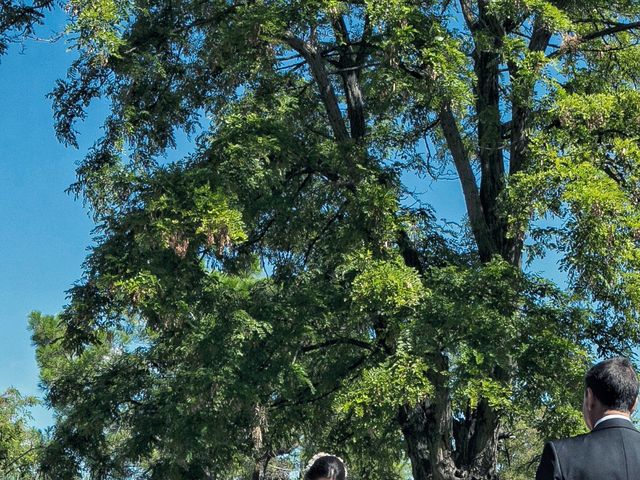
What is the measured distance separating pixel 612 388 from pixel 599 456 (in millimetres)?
224

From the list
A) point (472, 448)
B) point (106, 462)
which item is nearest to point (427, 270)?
point (472, 448)

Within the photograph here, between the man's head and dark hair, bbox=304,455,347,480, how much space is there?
4.05 ft

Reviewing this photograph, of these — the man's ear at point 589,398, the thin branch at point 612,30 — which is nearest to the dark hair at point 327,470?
the man's ear at point 589,398

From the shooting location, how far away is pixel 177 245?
12156 millimetres

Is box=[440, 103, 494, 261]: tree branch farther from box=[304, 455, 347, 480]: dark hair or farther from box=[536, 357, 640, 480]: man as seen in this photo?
box=[536, 357, 640, 480]: man

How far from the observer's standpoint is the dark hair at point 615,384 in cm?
335

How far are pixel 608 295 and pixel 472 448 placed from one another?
3225mm

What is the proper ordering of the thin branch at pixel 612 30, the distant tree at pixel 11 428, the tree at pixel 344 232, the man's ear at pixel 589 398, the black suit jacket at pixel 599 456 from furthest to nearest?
the distant tree at pixel 11 428
the thin branch at pixel 612 30
the tree at pixel 344 232
the man's ear at pixel 589 398
the black suit jacket at pixel 599 456

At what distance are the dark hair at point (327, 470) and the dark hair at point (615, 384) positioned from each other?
1282 mm

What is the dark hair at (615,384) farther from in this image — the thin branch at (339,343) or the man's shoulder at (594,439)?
the thin branch at (339,343)

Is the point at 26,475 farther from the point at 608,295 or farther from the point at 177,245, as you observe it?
the point at 608,295

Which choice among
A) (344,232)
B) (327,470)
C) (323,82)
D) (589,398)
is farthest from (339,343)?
(589,398)

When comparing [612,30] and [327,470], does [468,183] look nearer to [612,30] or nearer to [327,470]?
[612,30]

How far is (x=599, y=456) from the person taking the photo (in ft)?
10.9
